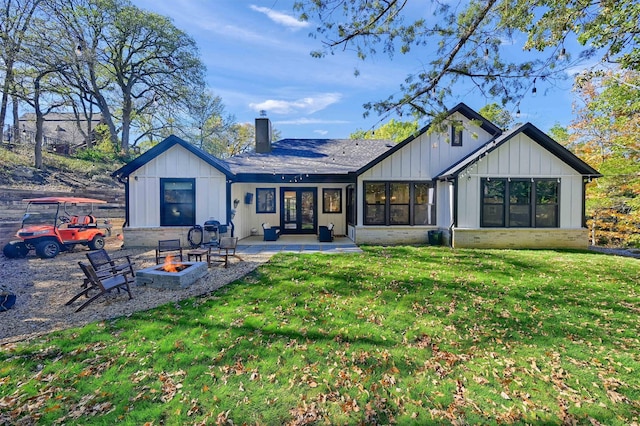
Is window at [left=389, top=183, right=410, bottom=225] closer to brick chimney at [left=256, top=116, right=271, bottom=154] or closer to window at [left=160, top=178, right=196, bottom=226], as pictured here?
brick chimney at [left=256, top=116, right=271, bottom=154]

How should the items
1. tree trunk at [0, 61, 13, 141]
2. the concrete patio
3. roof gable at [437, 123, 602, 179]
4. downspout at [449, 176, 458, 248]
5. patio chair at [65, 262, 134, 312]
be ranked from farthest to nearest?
tree trunk at [0, 61, 13, 141] < downspout at [449, 176, 458, 248] < roof gable at [437, 123, 602, 179] < the concrete patio < patio chair at [65, 262, 134, 312]

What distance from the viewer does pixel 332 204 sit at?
539 inches

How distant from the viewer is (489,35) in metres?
5.83

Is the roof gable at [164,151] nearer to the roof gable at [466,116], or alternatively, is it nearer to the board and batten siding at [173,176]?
the board and batten siding at [173,176]

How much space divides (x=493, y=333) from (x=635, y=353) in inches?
62.7

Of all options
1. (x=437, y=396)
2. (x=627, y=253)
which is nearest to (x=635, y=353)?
(x=437, y=396)

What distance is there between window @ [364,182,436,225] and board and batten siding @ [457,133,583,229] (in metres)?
1.35

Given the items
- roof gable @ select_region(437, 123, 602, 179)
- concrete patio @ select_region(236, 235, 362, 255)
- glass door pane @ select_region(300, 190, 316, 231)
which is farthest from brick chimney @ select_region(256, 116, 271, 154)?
roof gable @ select_region(437, 123, 602, 179)

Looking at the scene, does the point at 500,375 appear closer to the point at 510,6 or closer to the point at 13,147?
the point at 510,6

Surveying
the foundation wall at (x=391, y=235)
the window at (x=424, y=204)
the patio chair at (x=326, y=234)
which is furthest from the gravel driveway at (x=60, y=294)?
the window at (x=424, y=204)

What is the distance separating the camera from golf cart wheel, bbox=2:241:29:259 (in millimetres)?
8711

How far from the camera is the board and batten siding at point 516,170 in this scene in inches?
417

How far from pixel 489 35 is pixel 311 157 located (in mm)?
9083

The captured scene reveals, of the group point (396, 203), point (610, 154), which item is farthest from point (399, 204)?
point (610, 154)
